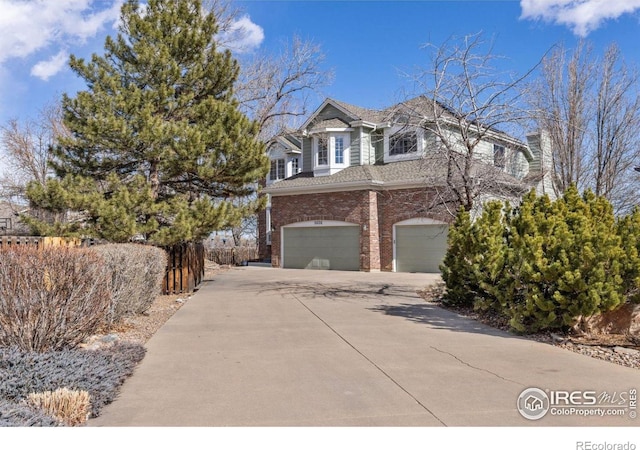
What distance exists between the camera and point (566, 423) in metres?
4.50

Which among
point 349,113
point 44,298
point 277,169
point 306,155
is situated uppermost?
point 349,113

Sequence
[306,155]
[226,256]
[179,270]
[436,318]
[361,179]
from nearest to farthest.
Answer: [436,318] < [179,270] < [361,179] < [306,155] < [226,256]

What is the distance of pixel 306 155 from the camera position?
27.5m

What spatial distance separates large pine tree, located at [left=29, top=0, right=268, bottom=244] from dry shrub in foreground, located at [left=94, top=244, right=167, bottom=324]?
3028mm

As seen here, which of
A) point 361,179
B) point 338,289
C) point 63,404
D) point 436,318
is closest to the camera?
point 63,404

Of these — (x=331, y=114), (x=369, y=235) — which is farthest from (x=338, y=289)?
(x=331, y=114)

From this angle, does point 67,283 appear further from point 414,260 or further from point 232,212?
point 414,260

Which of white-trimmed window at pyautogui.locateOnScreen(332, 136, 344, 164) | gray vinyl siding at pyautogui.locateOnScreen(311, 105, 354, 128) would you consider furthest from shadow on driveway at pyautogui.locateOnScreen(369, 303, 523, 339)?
gray vinyl siding at pyautogui.locateOnScreen(311, 105, 354, 128)

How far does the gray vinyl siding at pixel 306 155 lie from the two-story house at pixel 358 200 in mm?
55

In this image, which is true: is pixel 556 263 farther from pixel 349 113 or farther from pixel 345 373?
pixel 349 113

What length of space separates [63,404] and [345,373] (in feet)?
10.0

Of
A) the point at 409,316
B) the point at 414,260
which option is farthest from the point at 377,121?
the point at 409,316

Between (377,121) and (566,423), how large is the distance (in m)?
21.9

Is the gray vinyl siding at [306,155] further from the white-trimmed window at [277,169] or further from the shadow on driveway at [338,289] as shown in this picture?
the shadow on driveway at [338,289]
